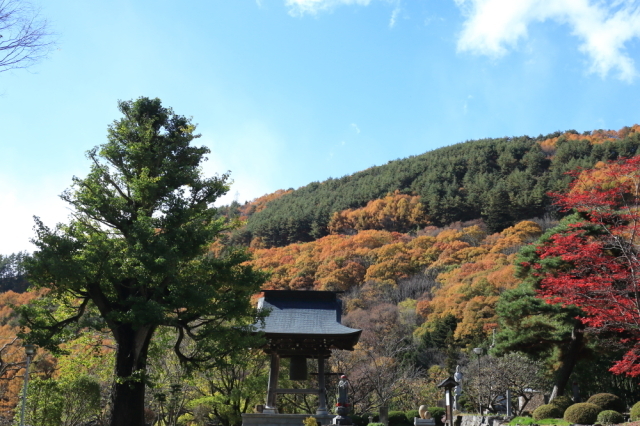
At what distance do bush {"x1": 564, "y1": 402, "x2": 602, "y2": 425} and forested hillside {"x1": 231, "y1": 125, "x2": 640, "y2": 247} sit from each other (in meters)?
44.4

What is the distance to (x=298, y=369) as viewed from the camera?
17.9 m

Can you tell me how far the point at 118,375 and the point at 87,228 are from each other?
11.7ft

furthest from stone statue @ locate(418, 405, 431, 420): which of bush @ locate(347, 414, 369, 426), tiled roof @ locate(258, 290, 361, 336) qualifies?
tiled roof @ locate(258, 290, 361, 336)

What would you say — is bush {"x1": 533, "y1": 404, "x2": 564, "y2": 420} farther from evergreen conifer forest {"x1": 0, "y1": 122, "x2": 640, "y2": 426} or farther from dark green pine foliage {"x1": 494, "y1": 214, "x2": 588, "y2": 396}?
dark green pine foliage {"x1": 494, "y1": 214, "x2": 588, "y2": 396}

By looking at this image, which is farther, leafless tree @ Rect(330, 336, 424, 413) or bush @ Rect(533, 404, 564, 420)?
leafless tree @ Rect(330, 336, 424, 413)

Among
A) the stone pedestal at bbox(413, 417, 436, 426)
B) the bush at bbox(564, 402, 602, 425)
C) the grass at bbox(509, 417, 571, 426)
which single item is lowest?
the stone pedestal at bbox(413, 417, 436, 426)

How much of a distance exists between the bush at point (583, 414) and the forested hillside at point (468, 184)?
146 feet

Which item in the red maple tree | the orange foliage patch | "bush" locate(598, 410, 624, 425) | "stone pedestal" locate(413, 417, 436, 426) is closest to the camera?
the red maple tree

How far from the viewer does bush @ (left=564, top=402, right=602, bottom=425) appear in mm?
13734

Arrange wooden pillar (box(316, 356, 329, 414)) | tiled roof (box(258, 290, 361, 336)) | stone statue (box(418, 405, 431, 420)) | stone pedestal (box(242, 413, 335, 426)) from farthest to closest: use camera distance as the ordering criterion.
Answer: stone statue (box(418, 405, 431, 420)), tiled roof (box(258, 290, 361, 336)), wooden pillar (box(316, 356, 329, 414)), stone pedestal (box(242, 413, 335, 426))

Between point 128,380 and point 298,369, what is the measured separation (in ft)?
23.6

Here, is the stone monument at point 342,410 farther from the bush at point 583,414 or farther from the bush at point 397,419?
the bush at point 397,419

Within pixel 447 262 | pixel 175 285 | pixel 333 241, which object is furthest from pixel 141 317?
pixel 333 241

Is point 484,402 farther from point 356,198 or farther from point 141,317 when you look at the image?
point 356,198
